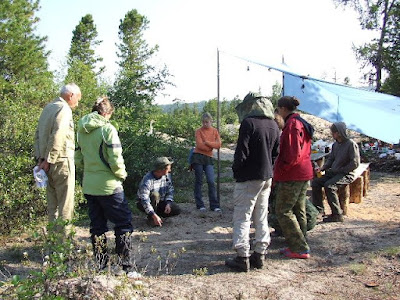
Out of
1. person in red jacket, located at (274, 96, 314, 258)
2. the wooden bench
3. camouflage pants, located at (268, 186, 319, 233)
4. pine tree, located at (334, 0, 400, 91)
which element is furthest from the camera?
pine tree, located at (334, 0, 400, 91)

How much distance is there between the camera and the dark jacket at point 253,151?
144 inches

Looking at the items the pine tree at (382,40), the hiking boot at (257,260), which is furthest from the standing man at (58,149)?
the pine tree at (382,40)

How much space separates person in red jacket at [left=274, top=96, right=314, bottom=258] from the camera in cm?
405

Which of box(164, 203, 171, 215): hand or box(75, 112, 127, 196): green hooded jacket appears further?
box(164, 203, 171, 215): hand

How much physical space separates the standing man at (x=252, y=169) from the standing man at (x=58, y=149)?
5.26ft

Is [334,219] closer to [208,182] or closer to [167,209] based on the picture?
[208,182]

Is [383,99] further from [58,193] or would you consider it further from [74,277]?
[74,277]

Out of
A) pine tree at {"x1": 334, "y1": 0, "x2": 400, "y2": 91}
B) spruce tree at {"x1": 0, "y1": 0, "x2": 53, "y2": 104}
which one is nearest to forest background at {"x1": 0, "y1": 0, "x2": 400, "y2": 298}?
pine tree at {"x1": 334, "y1": 0, "x2": 400, "y2": 91}

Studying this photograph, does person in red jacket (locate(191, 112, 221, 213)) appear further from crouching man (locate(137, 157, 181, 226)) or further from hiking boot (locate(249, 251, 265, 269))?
hiking boot (locate(249, 251, 265, 269))

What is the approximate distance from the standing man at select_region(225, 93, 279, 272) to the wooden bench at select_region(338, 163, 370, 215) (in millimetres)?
2489

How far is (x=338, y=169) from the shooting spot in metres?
5.70

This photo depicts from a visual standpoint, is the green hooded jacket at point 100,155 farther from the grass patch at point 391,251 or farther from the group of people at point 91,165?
the grass patch at point 391,251

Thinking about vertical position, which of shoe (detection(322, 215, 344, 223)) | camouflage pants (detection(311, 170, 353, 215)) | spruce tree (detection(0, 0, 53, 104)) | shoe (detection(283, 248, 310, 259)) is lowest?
shoe (detection(283, 248, 310, 259))

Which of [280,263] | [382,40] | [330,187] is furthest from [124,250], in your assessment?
[382,40]
